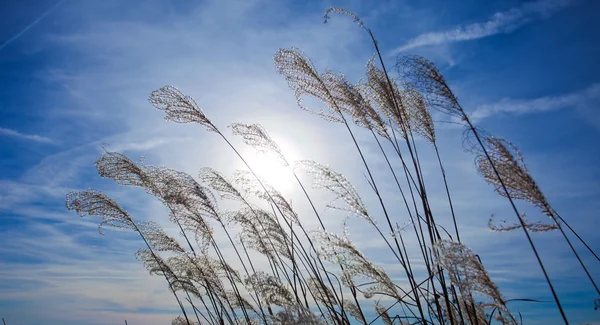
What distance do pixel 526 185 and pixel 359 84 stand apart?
1.41m

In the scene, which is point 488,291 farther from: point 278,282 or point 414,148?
point 278,282

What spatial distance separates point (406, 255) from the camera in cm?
313

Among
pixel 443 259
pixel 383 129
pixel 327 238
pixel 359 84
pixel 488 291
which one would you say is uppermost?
pixel 359 84

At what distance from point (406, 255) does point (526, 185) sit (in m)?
0.95

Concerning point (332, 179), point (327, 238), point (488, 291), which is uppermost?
point (332, 179)

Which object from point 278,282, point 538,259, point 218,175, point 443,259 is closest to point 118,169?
point 218,175

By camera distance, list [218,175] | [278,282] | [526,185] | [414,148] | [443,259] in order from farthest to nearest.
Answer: [218,175], [278,282], [414,148], [526,185], [443,259]

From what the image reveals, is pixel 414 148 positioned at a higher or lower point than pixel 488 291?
higher

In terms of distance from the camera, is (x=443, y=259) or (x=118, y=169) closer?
(x=443, y=259)

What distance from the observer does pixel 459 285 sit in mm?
2293

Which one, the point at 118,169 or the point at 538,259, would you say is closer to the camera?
the point at 538,259

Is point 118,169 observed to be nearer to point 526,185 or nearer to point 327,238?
point 327,238

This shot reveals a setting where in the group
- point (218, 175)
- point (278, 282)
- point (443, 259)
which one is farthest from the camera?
point (218, 175)

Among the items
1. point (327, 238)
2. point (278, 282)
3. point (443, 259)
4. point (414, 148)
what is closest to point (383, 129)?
point (414, 148)
